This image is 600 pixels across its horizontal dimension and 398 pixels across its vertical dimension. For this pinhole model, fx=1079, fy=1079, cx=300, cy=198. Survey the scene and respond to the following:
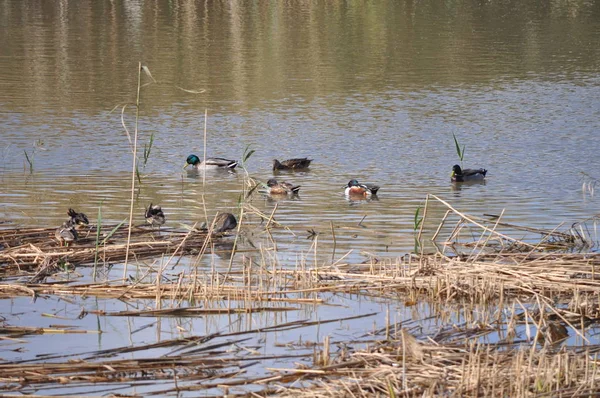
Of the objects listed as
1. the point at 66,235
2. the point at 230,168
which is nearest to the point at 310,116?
the point at 230,168

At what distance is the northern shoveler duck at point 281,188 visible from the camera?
13495 mm

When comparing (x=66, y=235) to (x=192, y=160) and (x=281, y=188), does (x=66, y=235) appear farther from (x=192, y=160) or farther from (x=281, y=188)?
(x=192, y=160)

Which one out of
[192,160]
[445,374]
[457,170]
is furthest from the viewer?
[192,160]

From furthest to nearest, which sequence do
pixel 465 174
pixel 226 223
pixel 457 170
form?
1. pixel 457 170
2. pixel 465 174
3. pixel 226 223

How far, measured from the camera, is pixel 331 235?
427 inches

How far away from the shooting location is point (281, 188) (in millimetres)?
13477

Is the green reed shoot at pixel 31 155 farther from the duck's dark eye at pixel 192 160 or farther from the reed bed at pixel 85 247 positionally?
the reed bed at pixel 85 247

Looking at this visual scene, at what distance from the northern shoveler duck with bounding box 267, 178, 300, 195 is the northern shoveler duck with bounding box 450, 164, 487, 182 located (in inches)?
89.9

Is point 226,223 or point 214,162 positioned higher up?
point 214,162

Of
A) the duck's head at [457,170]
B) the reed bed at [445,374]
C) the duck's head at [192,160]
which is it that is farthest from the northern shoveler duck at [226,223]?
the duck's head at [192,160]

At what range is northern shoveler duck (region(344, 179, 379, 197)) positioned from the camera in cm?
1331

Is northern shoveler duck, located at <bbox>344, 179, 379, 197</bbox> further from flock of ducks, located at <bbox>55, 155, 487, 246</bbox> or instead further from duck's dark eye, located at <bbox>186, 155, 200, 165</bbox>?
duck's dark eye, located at <bbox>186, 155, 200, 165</bbox>

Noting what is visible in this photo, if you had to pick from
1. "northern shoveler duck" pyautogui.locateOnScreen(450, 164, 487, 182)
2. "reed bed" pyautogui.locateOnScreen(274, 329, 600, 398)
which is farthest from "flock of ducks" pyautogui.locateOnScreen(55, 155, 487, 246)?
"reed bed" pyautogui.locateOnScreen(274, 329, 600, 398)

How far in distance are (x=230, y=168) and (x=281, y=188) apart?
231cm
